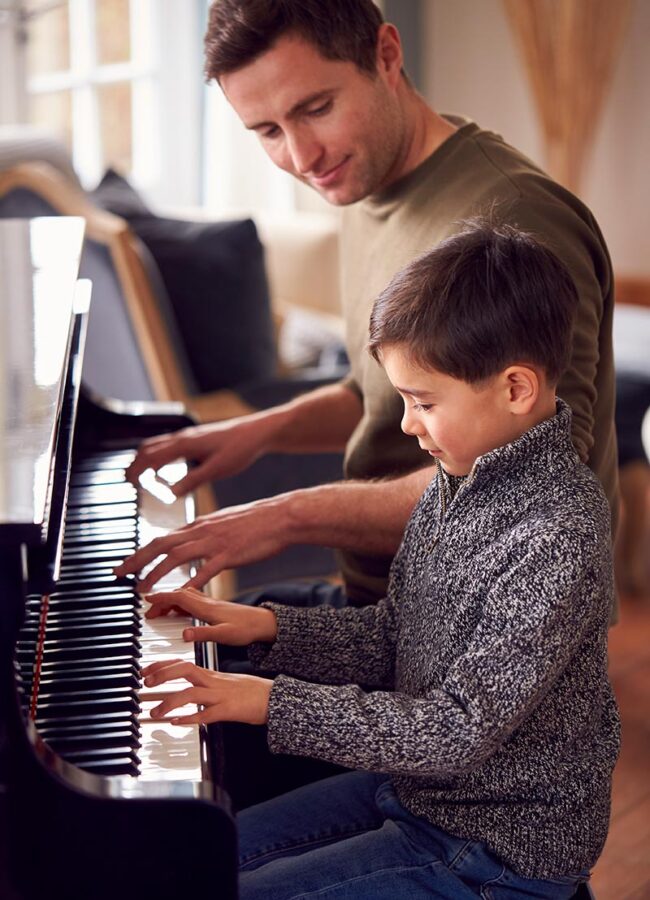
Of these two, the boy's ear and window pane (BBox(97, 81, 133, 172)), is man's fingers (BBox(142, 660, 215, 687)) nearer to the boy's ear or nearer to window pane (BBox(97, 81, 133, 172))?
the boy's ear

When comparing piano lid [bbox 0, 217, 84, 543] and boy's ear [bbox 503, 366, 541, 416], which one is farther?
boy's ear [bbox 503, 366, 541, 416]

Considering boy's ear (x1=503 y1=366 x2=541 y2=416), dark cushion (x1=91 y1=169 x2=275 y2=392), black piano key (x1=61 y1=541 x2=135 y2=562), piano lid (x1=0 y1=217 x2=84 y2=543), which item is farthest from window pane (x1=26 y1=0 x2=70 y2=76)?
boy's ear (x1=503 y1=366 x2=541 y2=416)

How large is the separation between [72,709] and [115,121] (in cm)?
388

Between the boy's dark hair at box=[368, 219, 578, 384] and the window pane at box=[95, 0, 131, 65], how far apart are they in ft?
12.0

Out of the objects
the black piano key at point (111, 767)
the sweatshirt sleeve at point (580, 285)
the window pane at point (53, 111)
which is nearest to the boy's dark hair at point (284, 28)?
the sweatshirt sleeve at point (580, 285)

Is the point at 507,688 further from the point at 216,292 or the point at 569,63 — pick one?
the point at 569,63

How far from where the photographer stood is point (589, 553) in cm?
109

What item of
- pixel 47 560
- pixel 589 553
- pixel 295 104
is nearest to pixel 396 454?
pixel 295 104

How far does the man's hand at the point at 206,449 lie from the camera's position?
1.74m

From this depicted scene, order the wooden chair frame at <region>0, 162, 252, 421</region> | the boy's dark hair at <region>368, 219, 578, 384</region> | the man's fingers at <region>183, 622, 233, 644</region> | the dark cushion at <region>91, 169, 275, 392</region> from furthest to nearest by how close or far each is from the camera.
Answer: the dark cushion at <region>91, 169, 275, 392</region> → the wooden chair frame at <region>0, 162, 252, 421</region> → the man's fingers at <region>183, 622, 233, 644</region> → the boy's dark hair at <region>368, 219, 578, 384</region>

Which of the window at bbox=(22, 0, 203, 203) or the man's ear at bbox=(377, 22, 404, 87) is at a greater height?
the man's ear at bbox=(377, 22, 404, 87)

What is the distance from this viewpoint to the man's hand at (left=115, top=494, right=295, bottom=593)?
1360mm

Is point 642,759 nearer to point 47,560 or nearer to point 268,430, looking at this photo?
point 268,430

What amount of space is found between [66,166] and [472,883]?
8.16 feet
